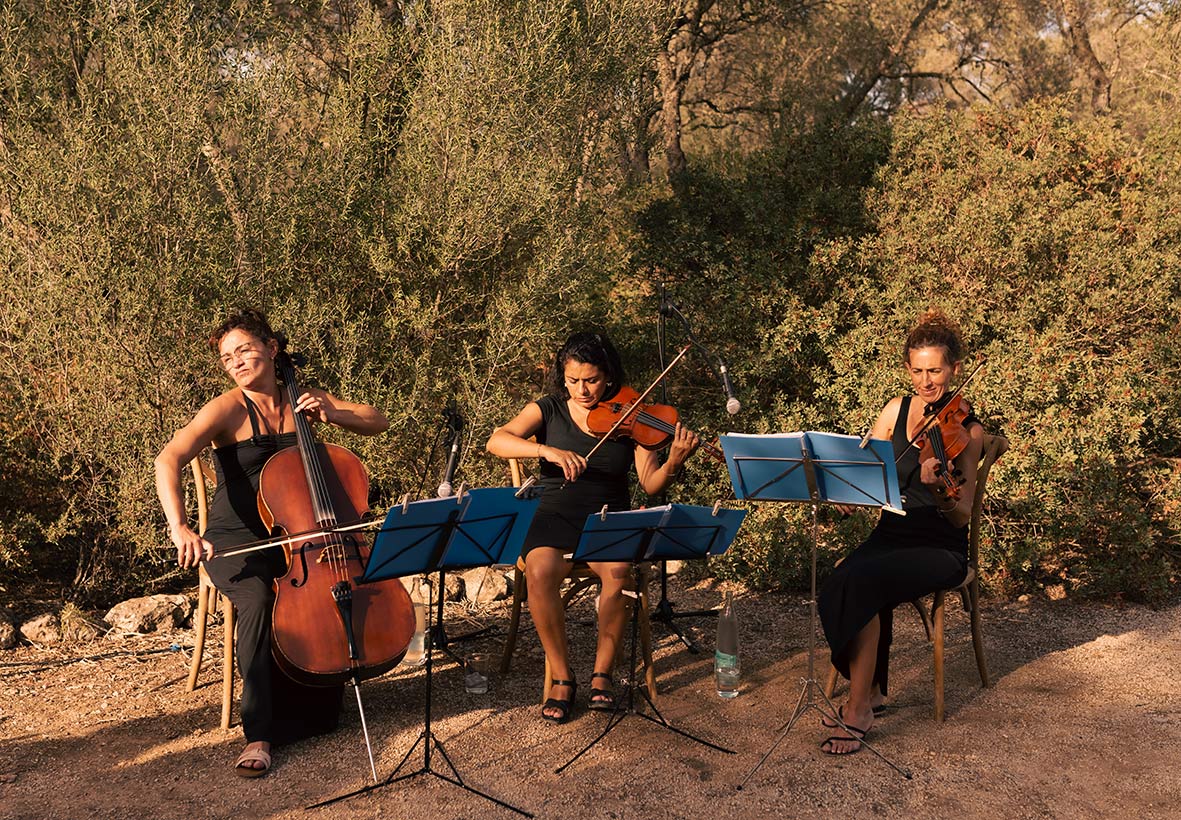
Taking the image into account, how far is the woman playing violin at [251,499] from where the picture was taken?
378 centimetres

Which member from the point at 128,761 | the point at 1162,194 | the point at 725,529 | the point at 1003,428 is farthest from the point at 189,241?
the point at 1162,194

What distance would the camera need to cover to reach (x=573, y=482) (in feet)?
15.0

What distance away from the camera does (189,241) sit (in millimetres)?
5277

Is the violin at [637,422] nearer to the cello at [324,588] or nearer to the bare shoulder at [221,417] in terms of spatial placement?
the cello at [324,588]

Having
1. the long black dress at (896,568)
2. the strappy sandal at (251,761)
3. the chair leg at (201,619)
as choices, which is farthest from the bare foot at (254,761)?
the long black dress at (896,568)

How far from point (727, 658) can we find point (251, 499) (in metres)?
2.01

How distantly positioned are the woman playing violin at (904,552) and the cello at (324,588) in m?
1.60

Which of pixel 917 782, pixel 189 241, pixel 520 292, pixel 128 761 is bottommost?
pixel 917 782

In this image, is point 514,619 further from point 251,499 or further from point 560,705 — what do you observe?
point 251,499

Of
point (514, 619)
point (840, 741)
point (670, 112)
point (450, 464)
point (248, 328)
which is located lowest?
point (840, 741)

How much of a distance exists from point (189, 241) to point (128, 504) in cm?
137

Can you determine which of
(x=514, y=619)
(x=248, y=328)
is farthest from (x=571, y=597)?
(x=248, y=328)

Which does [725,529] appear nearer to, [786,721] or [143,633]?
[786,721]

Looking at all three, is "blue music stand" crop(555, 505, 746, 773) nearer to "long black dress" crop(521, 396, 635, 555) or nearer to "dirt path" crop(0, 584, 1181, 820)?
"dirt path" crop(0, 584, 1181, 820)
